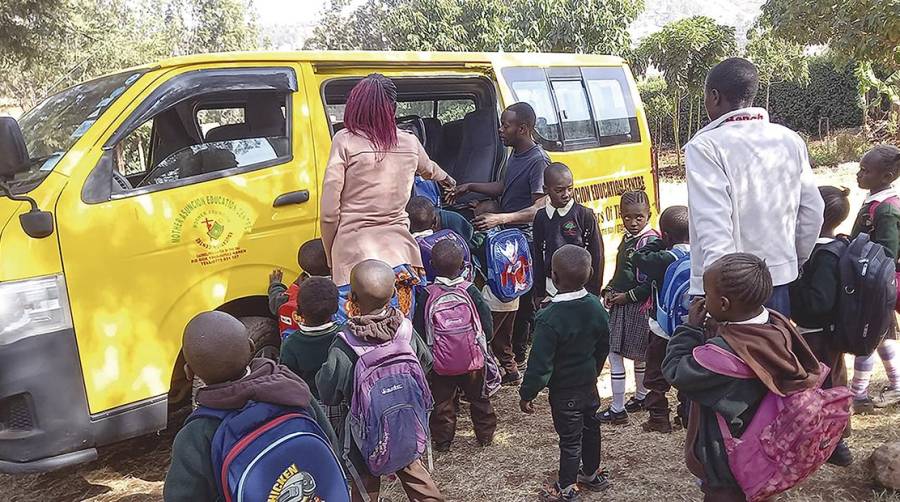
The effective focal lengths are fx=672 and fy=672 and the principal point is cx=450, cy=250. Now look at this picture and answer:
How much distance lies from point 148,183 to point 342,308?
121 centimetres

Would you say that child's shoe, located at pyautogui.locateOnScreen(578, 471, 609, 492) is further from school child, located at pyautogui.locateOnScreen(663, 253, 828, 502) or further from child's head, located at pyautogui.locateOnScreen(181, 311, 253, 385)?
child's head, located at pyautogui.locateOnScreen(181, 311, 253, 385)

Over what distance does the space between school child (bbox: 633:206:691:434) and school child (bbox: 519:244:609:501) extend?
568 millimetres

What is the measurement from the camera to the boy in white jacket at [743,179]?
2.66 meters

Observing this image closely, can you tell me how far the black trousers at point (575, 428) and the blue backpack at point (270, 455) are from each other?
4.55 feet

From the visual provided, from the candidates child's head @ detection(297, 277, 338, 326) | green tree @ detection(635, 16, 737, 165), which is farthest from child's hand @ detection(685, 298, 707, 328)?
green tree @ detection(635, 16, 737, 165)

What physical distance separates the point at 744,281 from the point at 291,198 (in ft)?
8.10

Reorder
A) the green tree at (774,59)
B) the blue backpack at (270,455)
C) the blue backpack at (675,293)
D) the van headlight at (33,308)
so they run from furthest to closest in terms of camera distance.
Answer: the green tree at (774,59), the blue backpack at (675,293), the van headlight at (33,308), the blue backpack at (270,455)

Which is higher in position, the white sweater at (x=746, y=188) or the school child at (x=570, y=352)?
the white sweater at (x=746, y=188)

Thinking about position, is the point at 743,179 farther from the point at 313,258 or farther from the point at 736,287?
the point at 313,258

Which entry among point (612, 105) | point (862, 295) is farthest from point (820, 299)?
point (612, 105)

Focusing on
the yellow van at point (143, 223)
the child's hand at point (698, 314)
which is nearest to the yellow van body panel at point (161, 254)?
the yellow van at point (143, 223)

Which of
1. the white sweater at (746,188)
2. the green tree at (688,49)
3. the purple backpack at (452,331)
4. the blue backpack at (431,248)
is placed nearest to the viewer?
the white sweater at (746,188)

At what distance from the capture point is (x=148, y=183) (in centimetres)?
348

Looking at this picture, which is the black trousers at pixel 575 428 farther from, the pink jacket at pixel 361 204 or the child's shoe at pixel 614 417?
the pink jacket at pixel 361 204
